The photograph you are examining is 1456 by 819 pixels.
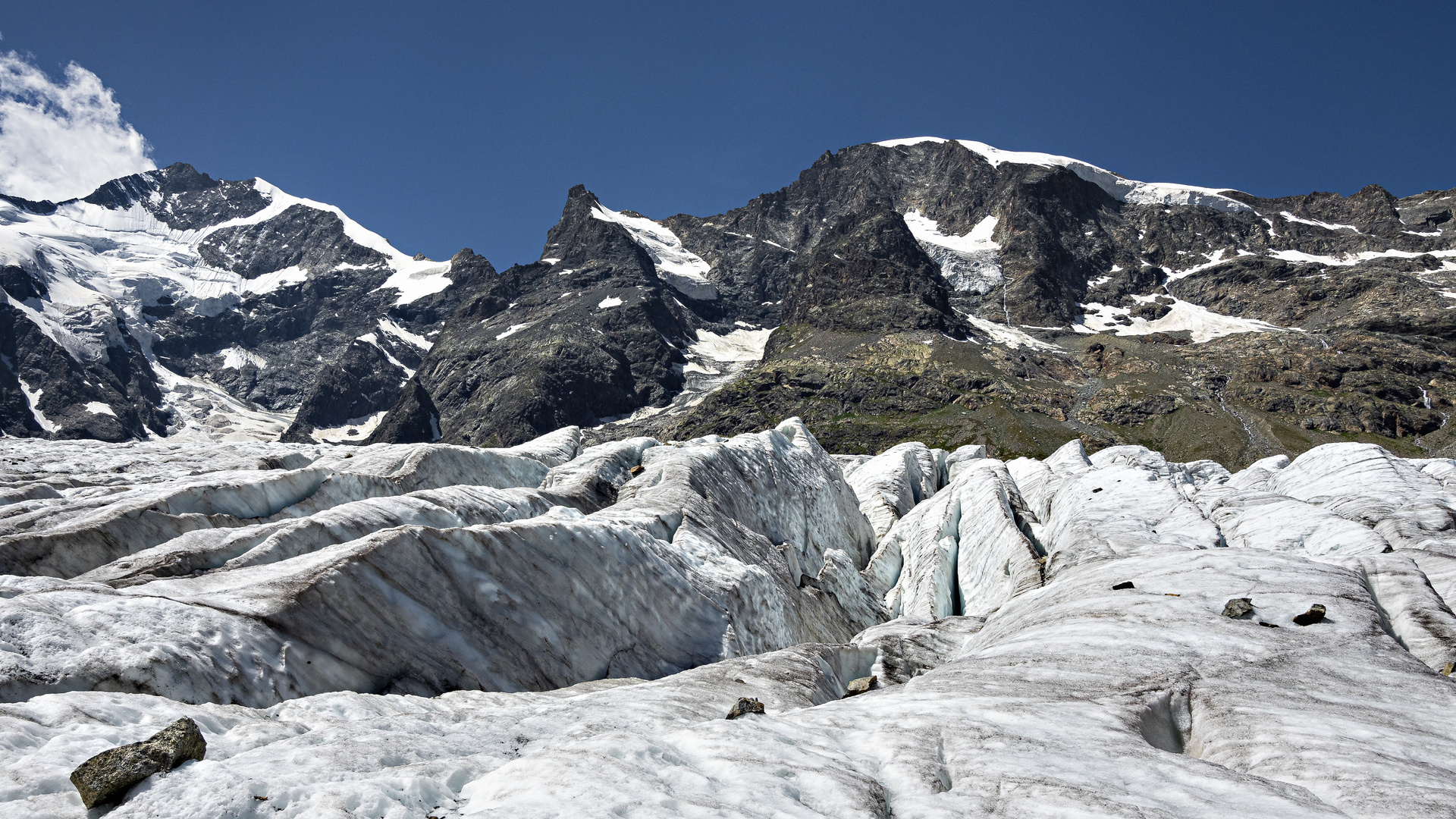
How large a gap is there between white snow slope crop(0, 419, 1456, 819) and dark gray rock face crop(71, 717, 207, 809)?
0.64ft

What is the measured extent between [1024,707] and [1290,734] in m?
4.44

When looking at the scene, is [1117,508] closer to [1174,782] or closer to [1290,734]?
[1290,734]

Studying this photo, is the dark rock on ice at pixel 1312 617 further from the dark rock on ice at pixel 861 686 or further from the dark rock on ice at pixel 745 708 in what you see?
the dark rock on ice at pixel 745 708

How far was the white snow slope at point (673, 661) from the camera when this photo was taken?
33.0 feet

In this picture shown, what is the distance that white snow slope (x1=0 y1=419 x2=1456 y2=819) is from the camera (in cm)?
1006

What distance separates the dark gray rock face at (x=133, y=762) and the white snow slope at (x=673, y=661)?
20 cm

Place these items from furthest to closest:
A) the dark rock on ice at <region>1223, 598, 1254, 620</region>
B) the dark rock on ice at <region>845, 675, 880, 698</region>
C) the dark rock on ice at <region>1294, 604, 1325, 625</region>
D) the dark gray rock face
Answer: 1. the dark rock on ice at <region>1223, 598, 1254, 620</region>
2. the dark rock on ice at <region>1294, 604, 1325, 625</region>
3. the dark rock on ice at <region>845, 675, 880, 698</region>
4. the dark gray rock face

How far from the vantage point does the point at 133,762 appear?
8586 millimetres

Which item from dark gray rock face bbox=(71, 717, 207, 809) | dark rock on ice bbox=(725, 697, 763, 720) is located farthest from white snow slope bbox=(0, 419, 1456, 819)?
dark rock on ice bbox=(725, 697, 763, 720)

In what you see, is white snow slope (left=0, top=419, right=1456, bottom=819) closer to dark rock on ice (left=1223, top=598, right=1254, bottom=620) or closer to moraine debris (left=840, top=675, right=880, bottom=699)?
dark rock on ice (left=1223, top=598, right=1254, bottom=620)

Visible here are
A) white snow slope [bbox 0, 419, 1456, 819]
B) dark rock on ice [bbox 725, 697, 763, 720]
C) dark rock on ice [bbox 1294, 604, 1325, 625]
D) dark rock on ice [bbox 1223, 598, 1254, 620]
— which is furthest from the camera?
dark rock on ice [bbox 1223, 598, 1254, 620]

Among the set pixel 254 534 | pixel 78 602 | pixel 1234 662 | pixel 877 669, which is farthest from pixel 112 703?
pixel 1234 662

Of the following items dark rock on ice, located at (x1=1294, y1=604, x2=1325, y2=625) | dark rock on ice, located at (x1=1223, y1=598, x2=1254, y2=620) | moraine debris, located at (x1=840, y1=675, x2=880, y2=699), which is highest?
dark rock on ice, located at (x1=1223, y1=598, x2=1254, y2=620)

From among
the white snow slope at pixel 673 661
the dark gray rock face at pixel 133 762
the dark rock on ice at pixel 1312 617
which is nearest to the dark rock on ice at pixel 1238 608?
the white snow slope at pixel 673 661
